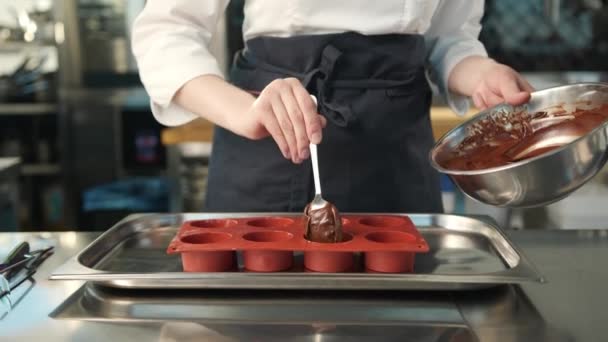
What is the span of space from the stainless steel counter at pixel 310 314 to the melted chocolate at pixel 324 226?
56 millimetres

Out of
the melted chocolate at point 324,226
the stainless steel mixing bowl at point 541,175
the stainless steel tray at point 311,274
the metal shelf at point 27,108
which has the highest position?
the stainless steel mixing bowl at point 541,175

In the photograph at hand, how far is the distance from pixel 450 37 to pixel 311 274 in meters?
0.59

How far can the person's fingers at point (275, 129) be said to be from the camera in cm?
65

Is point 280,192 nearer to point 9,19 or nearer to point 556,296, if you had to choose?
point 556,296

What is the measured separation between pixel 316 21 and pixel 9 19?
6.71 ft

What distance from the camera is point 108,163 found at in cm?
247

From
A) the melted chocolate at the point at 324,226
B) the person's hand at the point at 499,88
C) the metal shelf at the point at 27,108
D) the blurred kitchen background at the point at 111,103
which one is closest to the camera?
the melted chocolate at the point at 324,226

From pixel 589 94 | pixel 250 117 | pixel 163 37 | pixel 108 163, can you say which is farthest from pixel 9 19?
pixel 589 94

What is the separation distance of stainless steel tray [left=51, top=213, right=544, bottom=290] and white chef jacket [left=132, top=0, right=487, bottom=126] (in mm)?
164

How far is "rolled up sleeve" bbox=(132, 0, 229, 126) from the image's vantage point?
79cm

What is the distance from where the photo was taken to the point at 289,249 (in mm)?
599

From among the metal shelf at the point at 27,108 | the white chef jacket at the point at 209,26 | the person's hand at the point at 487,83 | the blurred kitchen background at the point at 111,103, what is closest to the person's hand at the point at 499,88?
the person's hand at the point at 487,83

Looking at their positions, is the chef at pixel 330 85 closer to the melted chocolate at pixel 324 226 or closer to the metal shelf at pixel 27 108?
the melted chocolate at pixel 324 226

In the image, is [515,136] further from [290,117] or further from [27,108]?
[27,108]
